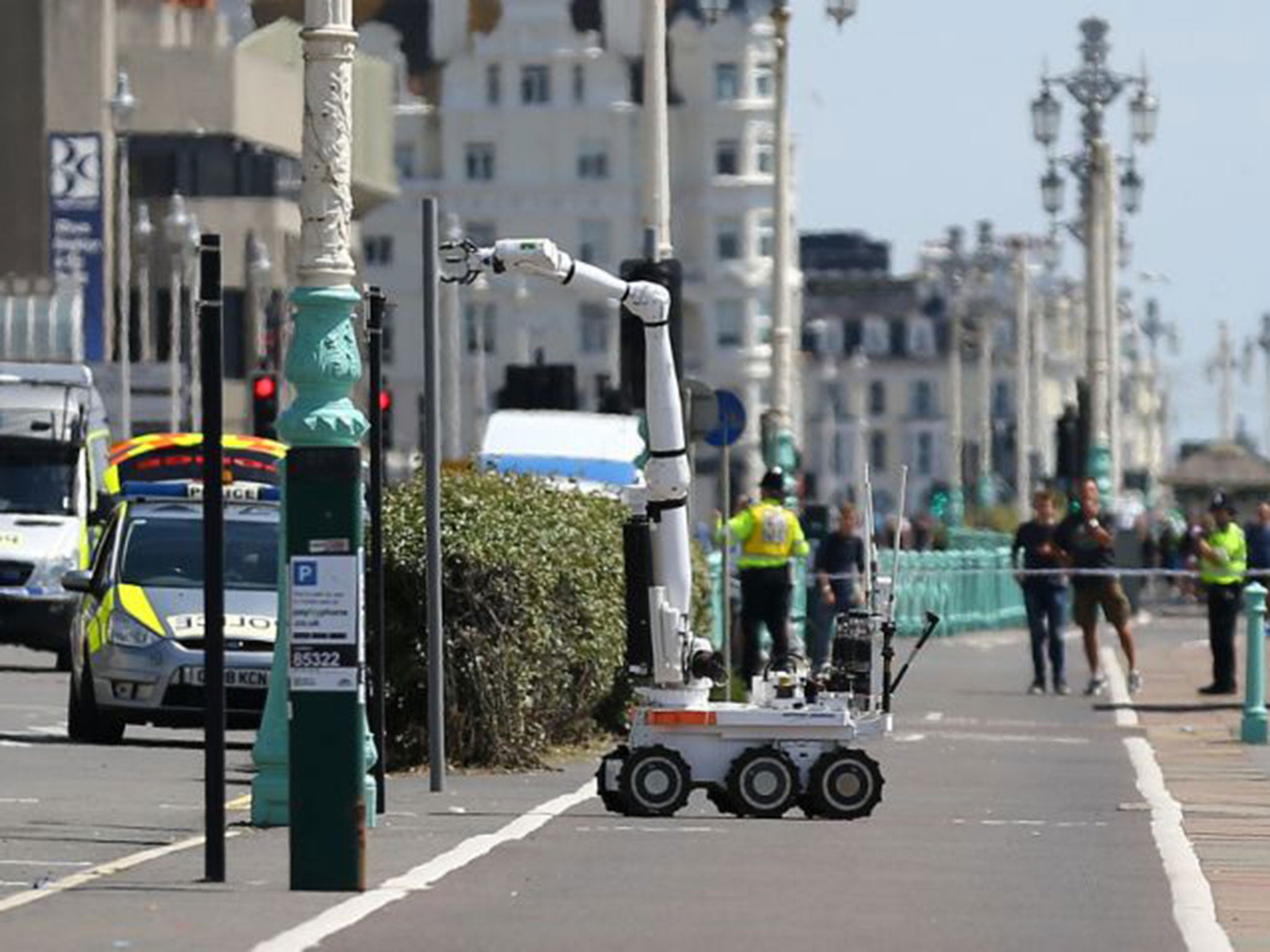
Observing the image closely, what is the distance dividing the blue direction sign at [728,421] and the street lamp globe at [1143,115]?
2881cm

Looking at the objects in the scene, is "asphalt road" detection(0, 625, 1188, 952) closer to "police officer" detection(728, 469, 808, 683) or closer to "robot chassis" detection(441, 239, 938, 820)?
"robot chassis" detection(441, 239, 938, 820)

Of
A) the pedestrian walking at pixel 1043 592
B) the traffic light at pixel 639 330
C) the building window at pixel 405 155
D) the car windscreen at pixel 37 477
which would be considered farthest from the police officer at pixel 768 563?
the building window at pixel 405 155

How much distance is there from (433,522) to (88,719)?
5.30 metres

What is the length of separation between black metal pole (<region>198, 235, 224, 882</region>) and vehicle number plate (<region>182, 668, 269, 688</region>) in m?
10.5

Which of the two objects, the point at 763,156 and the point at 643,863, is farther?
the point at 763,156

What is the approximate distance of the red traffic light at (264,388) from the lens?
5244cm

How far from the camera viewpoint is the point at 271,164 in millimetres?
106812

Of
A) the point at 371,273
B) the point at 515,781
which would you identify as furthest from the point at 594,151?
the point at 515,781

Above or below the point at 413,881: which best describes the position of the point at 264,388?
above

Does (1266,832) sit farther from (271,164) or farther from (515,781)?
(271,164)

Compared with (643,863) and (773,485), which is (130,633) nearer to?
(773,485)

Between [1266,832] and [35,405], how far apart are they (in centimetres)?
2314

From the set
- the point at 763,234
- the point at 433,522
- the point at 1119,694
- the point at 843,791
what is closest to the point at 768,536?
the point at 1119,694

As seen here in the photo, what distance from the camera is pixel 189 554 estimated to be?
29.2 metres
